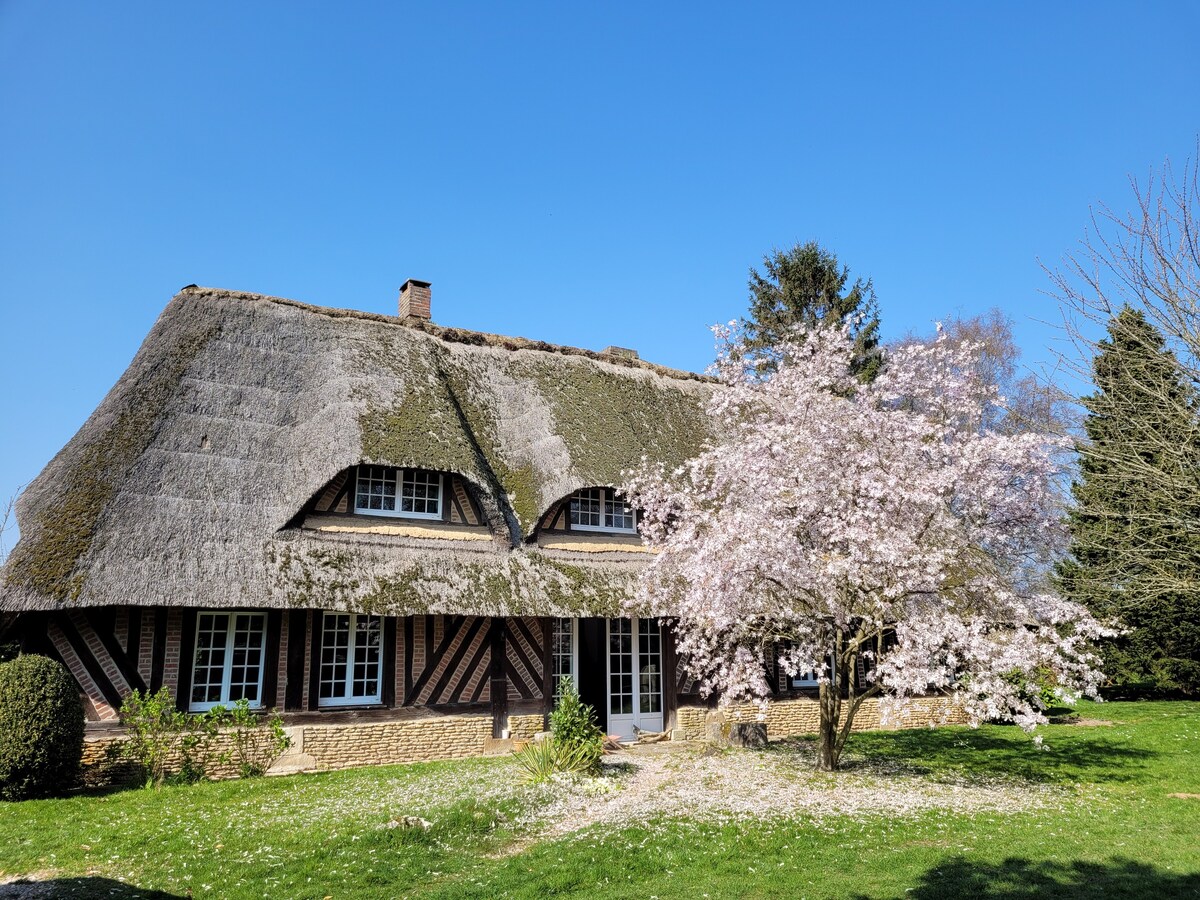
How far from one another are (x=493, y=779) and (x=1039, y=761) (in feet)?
25.3

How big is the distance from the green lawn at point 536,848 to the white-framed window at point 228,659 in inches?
55.8

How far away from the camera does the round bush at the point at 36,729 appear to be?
345 inches

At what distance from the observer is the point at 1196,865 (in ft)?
21.6

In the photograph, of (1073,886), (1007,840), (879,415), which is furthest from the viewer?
(879,415)

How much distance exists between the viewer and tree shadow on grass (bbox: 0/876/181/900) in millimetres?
5887

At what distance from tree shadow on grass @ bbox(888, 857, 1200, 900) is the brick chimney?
13.0 metres

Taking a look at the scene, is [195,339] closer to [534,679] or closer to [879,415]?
[534,679]

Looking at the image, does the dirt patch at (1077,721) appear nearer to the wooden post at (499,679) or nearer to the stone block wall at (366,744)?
the stone block wall at (366,744)

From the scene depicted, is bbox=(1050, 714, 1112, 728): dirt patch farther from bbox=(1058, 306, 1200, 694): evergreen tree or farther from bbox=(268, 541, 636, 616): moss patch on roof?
bbox=(268, 541, 636, 616): moss patch on roof

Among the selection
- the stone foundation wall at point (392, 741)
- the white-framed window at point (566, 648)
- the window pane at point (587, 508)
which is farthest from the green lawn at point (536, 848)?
the window pane at point (587, 508)

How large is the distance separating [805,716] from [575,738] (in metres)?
6.68

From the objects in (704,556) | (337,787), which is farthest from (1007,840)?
(337,787)

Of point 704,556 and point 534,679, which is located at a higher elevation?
point 704,556

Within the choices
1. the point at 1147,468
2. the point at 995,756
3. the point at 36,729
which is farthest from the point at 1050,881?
the point at 36,729
